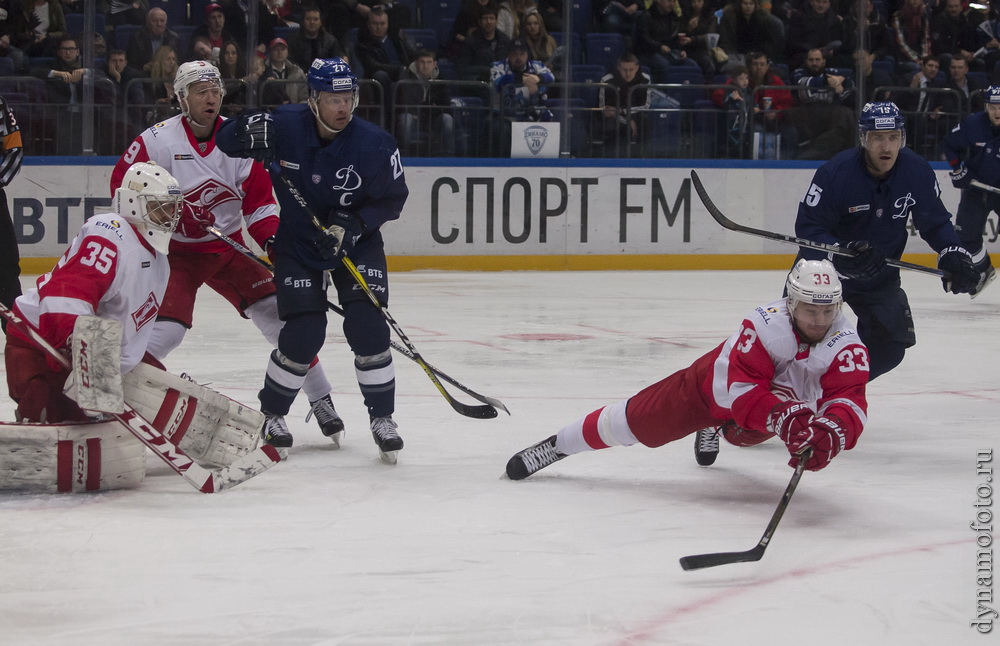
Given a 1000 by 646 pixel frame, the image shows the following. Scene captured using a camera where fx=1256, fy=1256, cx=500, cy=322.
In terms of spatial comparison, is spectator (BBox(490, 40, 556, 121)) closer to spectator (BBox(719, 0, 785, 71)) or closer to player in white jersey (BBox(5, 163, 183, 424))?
spectator (BBox(719, 0, 785, 71))

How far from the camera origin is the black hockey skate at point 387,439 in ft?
11.5

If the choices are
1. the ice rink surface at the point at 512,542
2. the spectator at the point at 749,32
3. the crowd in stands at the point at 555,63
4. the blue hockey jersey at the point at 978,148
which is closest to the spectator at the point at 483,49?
the crowd in stands at the point at 555,63

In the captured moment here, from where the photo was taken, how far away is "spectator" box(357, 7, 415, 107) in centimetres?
880

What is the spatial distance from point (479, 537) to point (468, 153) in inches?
250

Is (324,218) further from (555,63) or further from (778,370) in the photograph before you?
(555,63)

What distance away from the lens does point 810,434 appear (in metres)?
2.81

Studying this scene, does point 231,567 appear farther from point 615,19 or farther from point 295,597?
point 615,19

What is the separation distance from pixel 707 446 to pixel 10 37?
642 cm

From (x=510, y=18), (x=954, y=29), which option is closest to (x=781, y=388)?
(x=510, y=18)

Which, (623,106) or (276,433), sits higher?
(623,106)

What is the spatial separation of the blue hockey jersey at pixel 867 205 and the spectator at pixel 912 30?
6382 mm

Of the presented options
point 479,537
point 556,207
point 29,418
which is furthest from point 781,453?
point 556,207

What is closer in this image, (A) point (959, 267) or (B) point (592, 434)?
(B) point (592, 434)

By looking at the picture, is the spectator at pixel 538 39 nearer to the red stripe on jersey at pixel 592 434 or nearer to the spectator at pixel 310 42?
the spectator at pixel 310 42
